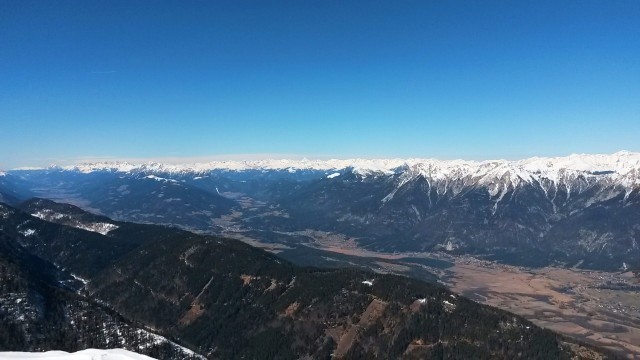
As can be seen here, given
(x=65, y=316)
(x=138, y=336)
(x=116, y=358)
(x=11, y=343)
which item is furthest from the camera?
(x=65, y=316)

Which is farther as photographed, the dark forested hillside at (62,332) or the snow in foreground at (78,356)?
the dark forested hillside at (62,332)

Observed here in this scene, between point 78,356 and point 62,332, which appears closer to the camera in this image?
point 78,356

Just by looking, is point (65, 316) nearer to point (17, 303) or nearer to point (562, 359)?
point (17, 303)

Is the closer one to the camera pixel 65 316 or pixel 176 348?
pixel 176 348

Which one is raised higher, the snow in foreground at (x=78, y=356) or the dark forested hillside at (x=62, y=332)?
the snow in foreground at (x=78, y=356)

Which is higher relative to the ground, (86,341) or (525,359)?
(86,341)

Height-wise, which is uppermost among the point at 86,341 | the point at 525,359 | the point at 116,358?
the point at 116,358

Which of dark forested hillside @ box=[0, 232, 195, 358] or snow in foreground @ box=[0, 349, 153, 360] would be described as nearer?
snow in foreground @ box=[0, 349, 153, 360]

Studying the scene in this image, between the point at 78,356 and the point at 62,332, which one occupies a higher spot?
the point at 78,356

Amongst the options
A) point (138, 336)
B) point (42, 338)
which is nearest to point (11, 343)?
point (42, 338)

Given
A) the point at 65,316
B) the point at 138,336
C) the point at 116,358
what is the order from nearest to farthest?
the point at 116,358 < the point at 138,336 < the point at 65,316

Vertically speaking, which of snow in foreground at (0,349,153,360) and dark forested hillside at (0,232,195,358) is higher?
snow in foreground at (0,349,153,360)
